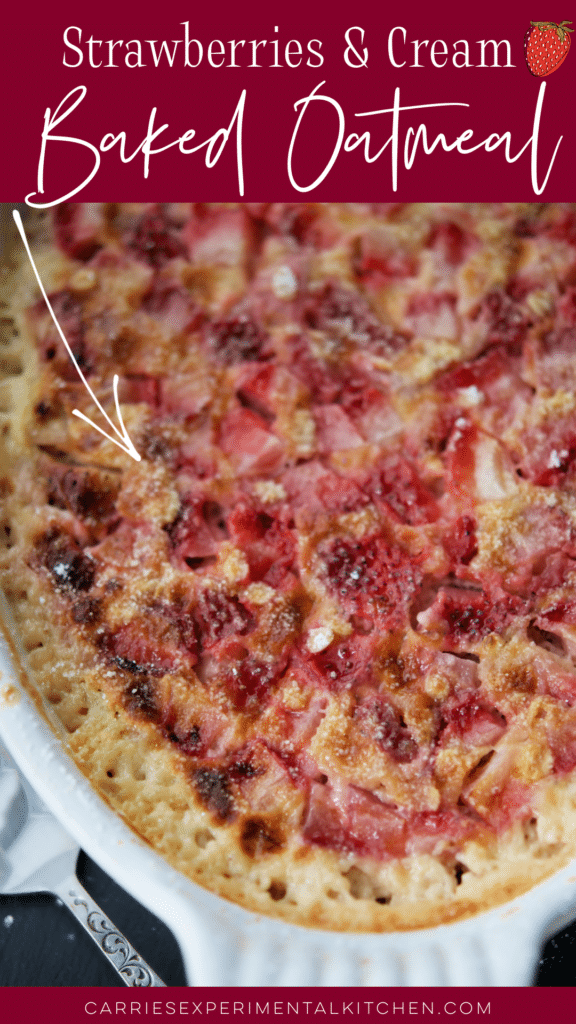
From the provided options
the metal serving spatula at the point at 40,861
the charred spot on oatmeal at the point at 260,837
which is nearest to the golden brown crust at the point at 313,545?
the charred spot on oatmeal at the point at 260,837

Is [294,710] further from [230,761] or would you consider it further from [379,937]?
[379,937]

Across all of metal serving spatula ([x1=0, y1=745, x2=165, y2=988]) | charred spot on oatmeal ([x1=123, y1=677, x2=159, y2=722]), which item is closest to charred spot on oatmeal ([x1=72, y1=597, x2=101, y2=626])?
charred spot on oatmeal ([x1=123, y1=677, x2=159, y2=722])

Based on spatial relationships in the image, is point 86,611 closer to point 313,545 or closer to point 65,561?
point 65,561

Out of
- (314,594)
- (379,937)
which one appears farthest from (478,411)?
(379,937)

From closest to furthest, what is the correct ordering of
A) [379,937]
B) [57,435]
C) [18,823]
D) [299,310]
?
[379,937] < [18,823] < [57,435] < [299,310]
